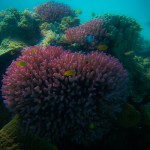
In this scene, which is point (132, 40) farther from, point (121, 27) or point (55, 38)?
point (55, 38)

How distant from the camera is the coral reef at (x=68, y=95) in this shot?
3.79 metres

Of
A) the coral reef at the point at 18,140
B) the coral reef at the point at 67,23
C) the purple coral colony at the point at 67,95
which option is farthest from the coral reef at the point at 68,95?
the coral reef at the point at 67,23

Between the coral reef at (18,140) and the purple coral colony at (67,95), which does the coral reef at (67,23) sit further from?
the coral reef at (18,140)

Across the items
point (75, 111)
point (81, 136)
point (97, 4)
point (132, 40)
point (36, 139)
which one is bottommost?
point (36, 139)

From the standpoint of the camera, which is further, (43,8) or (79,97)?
(43,8)

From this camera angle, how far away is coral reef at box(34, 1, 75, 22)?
8.98 metres

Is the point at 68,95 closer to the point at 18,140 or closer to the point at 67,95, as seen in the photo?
the point at 67,95

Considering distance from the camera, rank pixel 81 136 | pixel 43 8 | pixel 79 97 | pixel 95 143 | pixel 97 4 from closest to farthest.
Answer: pixel 79 97 → pixel 81 136 → pixel 95 143 → pixel 43 8 → pixel 97 4

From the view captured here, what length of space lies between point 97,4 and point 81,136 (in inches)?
4419

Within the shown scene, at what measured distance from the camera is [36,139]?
3920mm

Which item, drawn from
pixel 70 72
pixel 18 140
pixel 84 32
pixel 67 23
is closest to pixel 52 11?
pixel 67 23

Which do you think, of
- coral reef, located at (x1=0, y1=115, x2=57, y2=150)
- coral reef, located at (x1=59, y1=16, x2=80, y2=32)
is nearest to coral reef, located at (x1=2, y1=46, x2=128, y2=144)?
coral reef, located at (x1=0, y1=115, x2=57, y2=150)

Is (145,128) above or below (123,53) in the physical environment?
below

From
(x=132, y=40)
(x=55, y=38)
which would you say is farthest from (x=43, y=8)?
(x=132, y=40)
